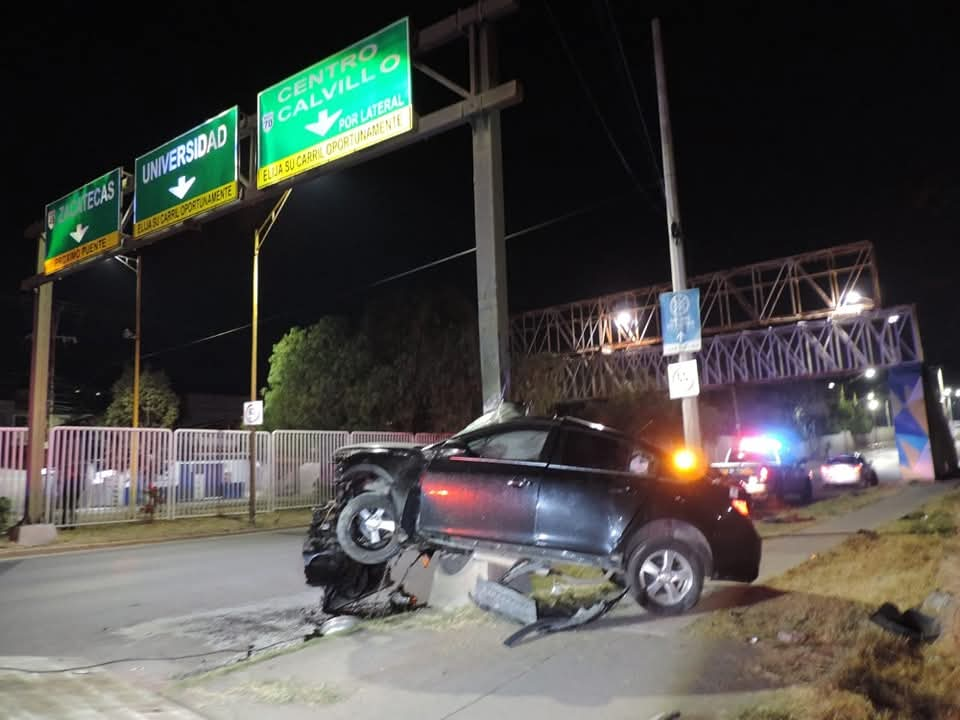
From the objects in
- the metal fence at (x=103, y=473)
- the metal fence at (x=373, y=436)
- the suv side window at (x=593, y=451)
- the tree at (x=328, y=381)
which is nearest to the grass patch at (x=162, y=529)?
the metal fence at (x=103, y=473)

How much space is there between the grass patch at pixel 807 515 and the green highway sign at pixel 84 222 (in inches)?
519

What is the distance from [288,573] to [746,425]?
5072cm

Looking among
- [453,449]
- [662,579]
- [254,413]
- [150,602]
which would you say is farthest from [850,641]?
[254,413]

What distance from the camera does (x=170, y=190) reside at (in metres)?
12.9

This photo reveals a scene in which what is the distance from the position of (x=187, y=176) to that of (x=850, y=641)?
→ 38.5ft

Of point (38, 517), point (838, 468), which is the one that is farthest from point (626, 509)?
point (838, 468)

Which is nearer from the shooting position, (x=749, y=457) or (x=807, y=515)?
(x=807, y=515)

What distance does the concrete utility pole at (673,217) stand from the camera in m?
12.4

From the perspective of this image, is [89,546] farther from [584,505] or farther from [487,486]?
[584,505]

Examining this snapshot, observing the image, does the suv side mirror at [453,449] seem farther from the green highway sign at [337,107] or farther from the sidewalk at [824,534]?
the green highway sign at [337,107]

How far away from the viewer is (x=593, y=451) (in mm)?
7000

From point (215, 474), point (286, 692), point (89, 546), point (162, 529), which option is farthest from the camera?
point (215, 474)

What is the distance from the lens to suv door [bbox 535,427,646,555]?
21.3ft

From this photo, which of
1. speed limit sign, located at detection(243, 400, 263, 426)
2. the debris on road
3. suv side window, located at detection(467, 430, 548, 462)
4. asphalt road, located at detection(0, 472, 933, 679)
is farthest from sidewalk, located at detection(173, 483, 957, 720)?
speed limit sign, located at detection(243, 400, 263, 426)
